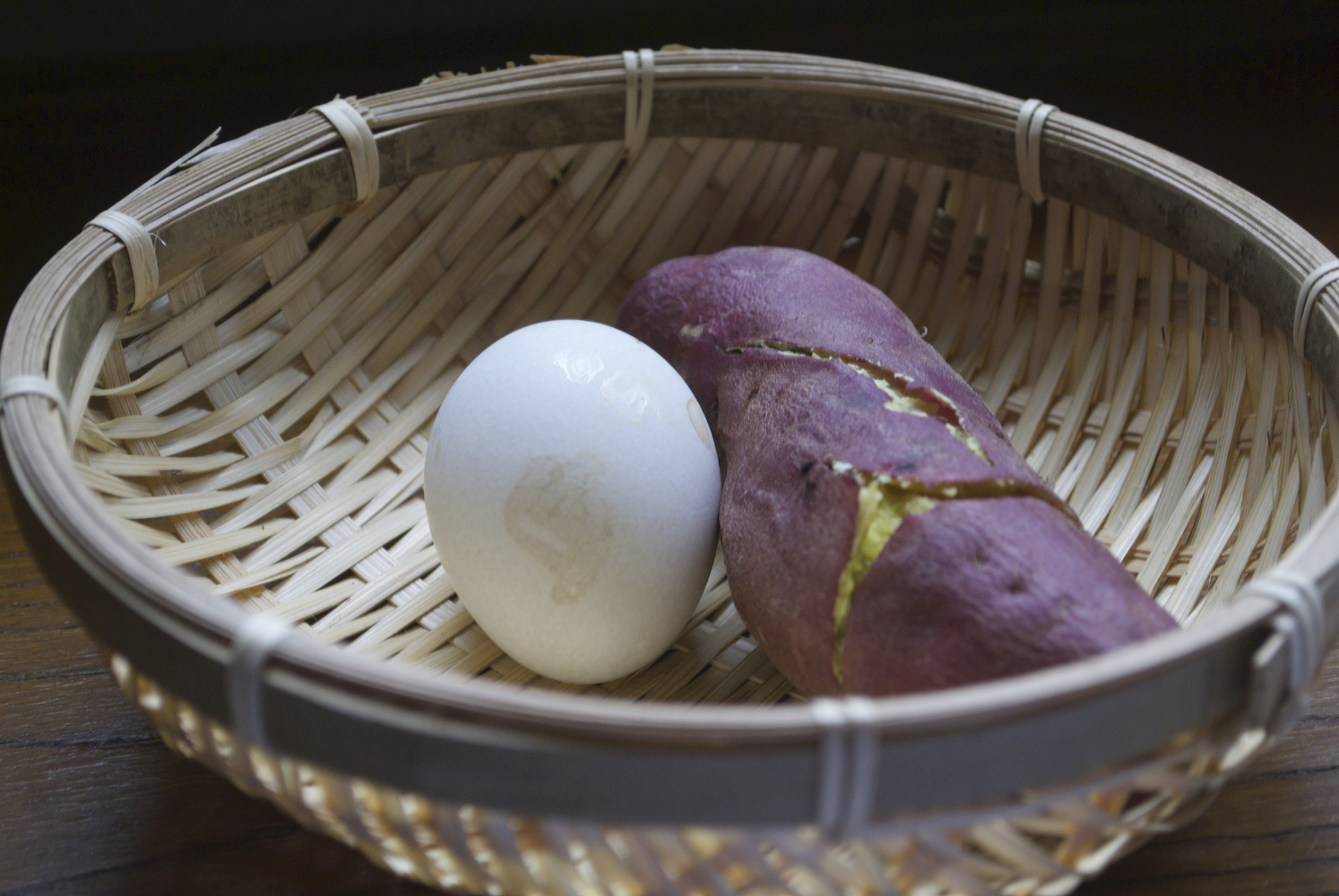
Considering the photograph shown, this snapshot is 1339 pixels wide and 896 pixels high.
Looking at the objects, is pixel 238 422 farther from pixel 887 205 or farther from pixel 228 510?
pixel 887 205

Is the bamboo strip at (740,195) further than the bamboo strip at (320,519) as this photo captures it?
Yes

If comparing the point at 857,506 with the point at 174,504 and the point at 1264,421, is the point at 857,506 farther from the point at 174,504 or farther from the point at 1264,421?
the point at 174,504

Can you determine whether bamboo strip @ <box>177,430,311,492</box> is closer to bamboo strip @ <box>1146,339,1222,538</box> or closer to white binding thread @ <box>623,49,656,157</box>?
white binding thread @ <box>623,49,656,157</box>

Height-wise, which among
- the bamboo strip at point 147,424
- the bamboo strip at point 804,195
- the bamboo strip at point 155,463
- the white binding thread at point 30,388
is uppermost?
the bamboo strip at point 804,195

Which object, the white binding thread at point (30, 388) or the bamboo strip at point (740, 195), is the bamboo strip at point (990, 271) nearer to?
the bamboo strip at point (740, 195)

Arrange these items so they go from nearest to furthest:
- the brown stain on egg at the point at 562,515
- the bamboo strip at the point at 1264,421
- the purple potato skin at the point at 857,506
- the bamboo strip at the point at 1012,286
Answer: the purple potato skin at the point at 857,506 → the brown stain on egg at the point at 562,515 → the bamboo strip at the point at 1264,421 → the bamboo strip at the point at 1012,286

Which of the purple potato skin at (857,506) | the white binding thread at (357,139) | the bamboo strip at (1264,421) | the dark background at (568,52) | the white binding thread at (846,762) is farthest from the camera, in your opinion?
the dark background at (568,52)

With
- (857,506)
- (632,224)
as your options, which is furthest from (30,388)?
(632,224)

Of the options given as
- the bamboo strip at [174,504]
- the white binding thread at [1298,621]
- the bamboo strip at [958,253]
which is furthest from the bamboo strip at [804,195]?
the white binding thread at [1298,621]

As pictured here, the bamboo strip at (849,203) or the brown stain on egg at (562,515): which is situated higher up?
the bamboo strip at (849,203)
